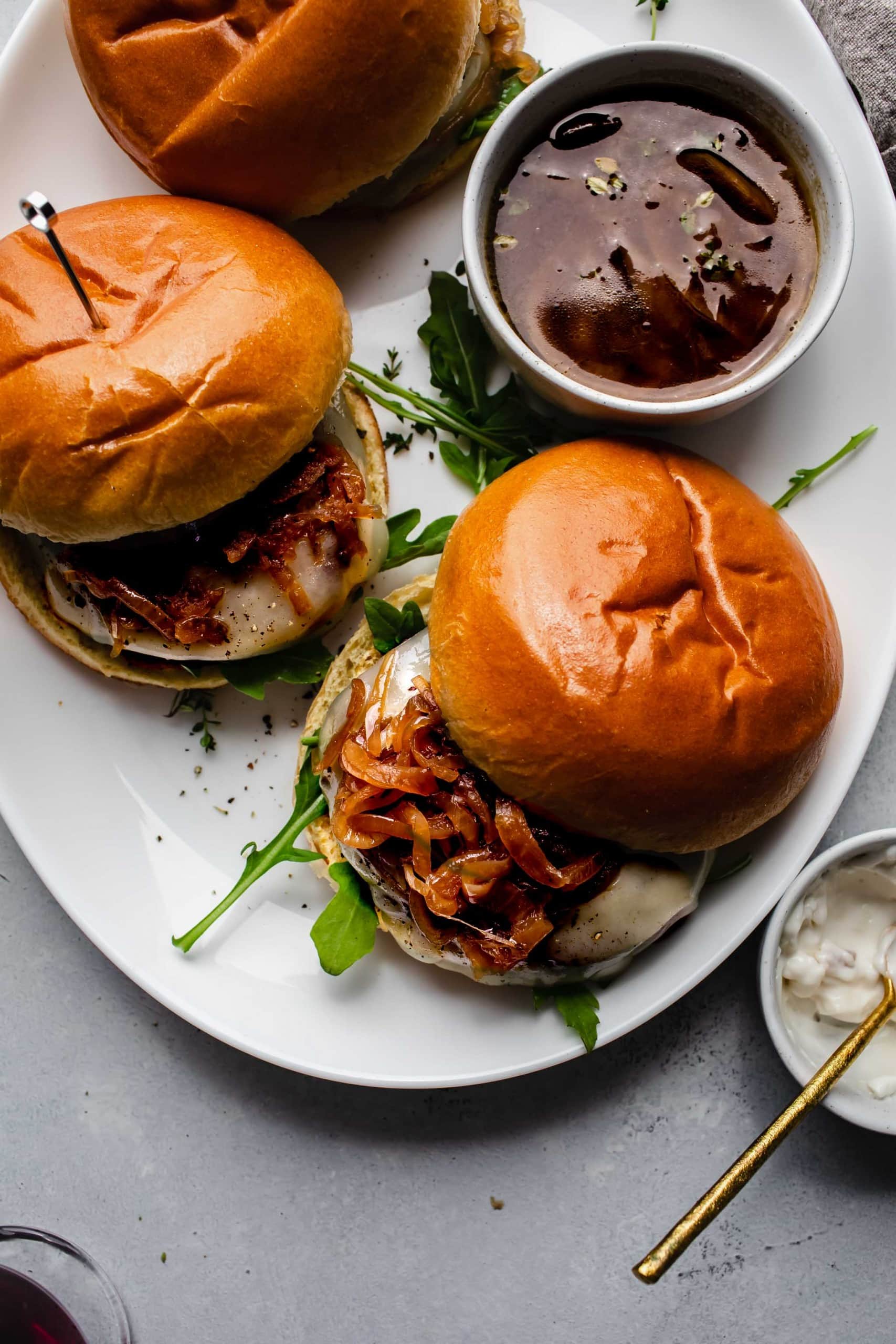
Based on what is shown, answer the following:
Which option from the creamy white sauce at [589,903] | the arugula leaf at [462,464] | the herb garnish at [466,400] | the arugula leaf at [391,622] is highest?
the herb garnish at [466,400]

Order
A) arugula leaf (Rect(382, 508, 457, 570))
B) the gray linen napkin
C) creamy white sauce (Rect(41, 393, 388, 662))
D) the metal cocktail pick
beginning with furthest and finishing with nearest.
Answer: arugula leaf (Rect(382, 508, 457, 570)) → the gray linen napkin → creamy white sauce (Rect(41, 393, 388, 662)) → the metal cocktail pick

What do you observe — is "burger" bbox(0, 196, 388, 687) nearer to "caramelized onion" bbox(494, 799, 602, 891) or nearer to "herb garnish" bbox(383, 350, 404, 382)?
"herb garnish" bbox(383, 350, 404, 382)

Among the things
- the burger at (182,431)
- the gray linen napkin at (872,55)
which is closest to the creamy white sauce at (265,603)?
the burger at (182,431)

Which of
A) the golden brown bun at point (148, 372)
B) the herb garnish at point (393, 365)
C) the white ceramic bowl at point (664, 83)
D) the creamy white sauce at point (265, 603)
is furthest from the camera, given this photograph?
the herb garnish at point (393, 365)

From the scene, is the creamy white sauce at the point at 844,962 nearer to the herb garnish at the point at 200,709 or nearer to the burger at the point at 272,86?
the herb garnish at the point at 200,709

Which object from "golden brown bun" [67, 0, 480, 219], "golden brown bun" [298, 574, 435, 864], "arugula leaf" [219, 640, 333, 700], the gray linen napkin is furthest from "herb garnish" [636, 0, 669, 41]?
"arugula leaf" [219, 640, 333, 700]

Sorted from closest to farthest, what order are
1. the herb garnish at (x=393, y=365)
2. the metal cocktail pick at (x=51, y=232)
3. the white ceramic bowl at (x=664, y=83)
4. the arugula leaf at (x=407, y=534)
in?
1. the metal cocktail pick at (x=51, y=232)
2. the white ceramic bowl at (x=664, y=83)
3. the arugula leaf at (x=407, y=534)
4. the herb garnish at (x=393, y=365)

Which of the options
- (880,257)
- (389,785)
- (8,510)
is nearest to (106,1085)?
(389,785)
